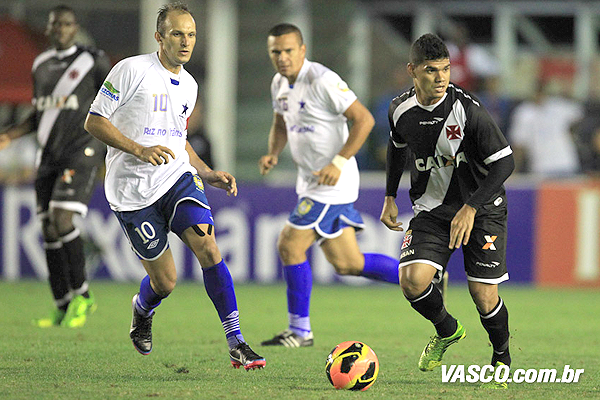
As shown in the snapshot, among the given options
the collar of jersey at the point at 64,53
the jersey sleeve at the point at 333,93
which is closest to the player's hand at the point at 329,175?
the jersey sleeve at the point at 333,93

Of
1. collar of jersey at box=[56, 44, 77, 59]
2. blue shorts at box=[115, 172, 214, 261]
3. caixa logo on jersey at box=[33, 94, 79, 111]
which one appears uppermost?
collar of jersey at box=[56, 44, 77, 59]

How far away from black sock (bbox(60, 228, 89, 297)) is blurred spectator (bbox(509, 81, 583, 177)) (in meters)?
7.19

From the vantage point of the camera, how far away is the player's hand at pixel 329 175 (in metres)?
7.39

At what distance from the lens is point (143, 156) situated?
5789 millimetres

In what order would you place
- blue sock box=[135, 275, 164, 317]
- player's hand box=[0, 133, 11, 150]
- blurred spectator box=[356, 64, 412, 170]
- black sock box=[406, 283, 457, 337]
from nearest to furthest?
black sock box=[406, 283, 457, 337] → blue sock box=[135, 275, 164, 317] → player's hand box=[0, 133, 11, 150] → blurred spectator box=[356, 64, 412, 170]

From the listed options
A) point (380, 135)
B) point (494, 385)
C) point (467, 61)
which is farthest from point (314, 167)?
point (467, 61)

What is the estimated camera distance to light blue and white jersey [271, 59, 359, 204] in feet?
24.9

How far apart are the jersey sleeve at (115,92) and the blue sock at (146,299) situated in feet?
3.70

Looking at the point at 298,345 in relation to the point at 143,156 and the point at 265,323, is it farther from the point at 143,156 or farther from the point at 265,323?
the point at 143,156

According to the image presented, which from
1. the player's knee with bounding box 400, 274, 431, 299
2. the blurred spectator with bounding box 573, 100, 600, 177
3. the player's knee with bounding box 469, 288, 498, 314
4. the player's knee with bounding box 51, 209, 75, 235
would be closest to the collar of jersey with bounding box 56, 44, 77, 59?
the player's knee with bounding box 51, 209, 75, 235

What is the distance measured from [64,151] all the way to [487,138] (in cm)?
395

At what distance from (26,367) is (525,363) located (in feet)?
10.3

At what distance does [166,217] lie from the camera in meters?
6.12

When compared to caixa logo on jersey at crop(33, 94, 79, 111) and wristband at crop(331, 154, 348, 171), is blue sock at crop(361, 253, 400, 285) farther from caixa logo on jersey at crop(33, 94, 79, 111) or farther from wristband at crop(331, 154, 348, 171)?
caixa logo on jersey at crop(33, 94, 79, 111)
